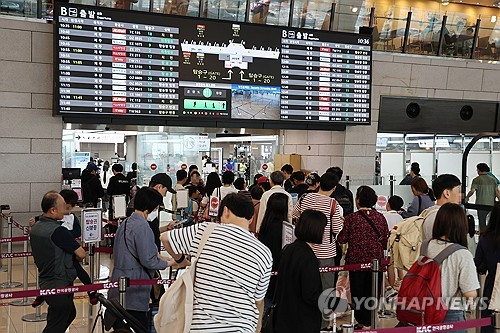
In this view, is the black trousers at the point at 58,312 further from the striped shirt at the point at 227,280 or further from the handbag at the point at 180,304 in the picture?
the striped shirt at the point at 227,280

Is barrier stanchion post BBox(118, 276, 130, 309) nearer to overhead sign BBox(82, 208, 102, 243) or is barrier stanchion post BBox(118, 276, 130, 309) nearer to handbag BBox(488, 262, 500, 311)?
overhead sign BBox(82, 208, 102, 243)

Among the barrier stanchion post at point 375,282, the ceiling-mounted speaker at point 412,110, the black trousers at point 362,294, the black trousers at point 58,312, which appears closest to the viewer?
the black trousers at point 58,312

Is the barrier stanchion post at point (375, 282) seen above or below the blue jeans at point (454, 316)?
below

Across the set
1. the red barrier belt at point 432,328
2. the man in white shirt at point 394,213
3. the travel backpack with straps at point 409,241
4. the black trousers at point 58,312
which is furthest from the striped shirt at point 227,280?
the man in white shirt at point 394,213

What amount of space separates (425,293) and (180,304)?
163 cm

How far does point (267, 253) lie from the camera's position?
3.48m

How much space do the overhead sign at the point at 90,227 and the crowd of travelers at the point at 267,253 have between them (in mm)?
177

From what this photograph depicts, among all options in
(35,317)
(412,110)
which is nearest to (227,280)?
(35,317)

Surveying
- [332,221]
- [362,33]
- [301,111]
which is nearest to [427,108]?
[362,33]

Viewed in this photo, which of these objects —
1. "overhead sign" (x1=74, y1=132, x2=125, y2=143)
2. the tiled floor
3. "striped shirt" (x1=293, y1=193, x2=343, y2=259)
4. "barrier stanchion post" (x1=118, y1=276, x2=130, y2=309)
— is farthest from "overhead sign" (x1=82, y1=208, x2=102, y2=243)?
"overhead sign" (x1=74, y1=132, x2=125, y2=143)

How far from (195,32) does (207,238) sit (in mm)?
7759

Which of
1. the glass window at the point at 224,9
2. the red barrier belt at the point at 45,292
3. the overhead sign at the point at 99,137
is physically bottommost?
the red barrier belt at the point at 45,292

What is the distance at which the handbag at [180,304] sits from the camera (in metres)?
3.37

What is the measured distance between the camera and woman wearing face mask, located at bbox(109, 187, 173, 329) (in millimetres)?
4734
